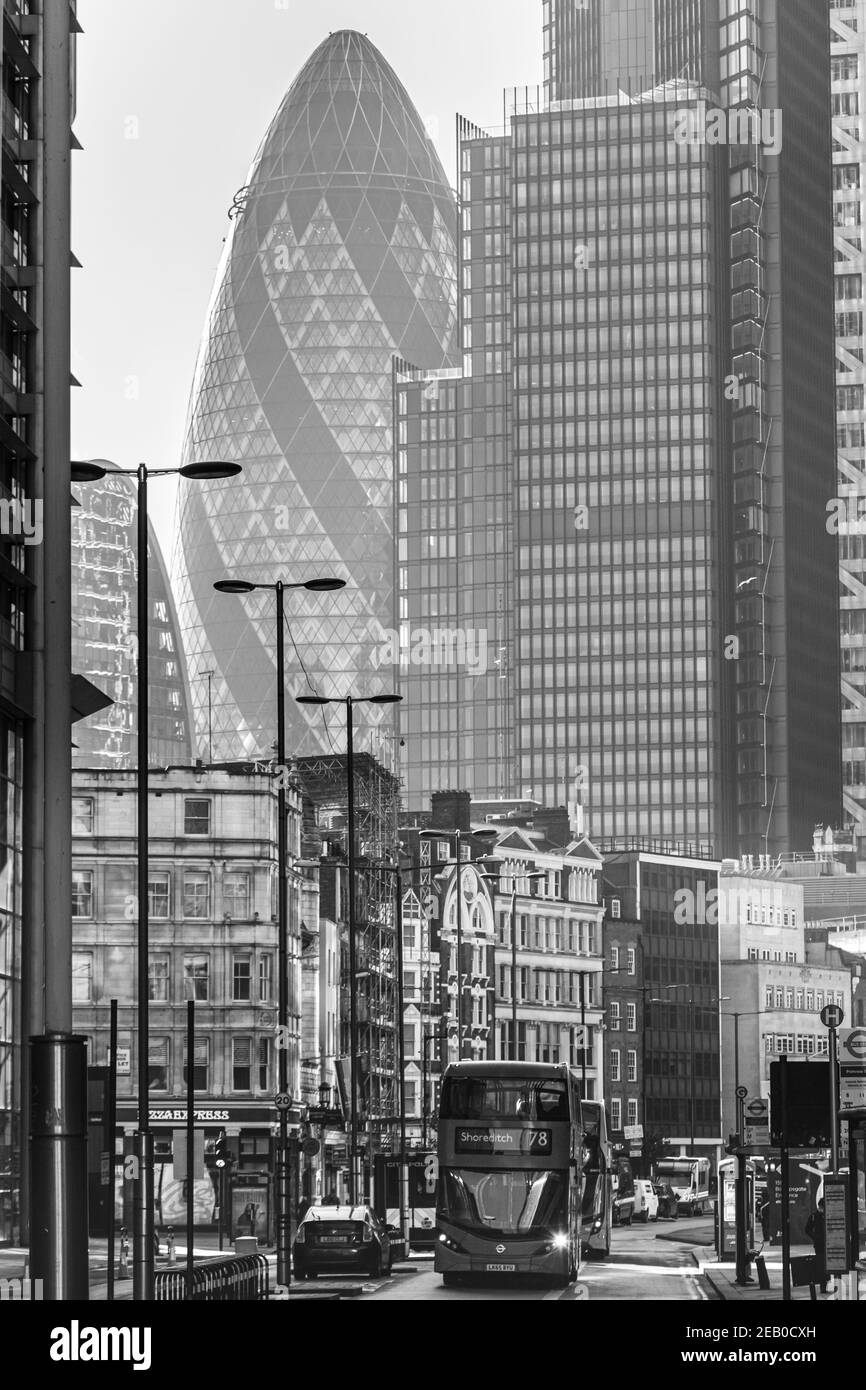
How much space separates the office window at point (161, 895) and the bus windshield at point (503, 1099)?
55181 millimetres

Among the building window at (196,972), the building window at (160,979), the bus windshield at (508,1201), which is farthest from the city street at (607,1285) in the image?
the building window at (196,972)

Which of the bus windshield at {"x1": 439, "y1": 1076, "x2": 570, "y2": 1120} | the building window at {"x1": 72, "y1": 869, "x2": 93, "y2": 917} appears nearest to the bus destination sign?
the bus windshield at {"x1": 439, "y1": 1076, "x2": 570, "y2": 1120}

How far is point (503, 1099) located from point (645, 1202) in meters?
75.1

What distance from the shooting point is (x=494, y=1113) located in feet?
155

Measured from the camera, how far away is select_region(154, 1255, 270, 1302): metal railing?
1267 inches

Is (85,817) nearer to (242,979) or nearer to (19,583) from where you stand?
(242,979)

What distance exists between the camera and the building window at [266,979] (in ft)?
332

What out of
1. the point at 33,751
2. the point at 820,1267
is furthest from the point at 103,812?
the point at 820,1267

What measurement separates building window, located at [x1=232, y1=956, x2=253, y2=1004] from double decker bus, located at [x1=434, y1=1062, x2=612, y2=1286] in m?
53.8

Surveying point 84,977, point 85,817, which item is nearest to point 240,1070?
point 84,977

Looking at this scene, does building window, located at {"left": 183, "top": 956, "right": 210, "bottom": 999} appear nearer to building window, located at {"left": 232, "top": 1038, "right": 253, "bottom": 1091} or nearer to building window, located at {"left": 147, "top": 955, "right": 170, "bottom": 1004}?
building window, located at {"left": 147, "top": 955, "right": 170, "bottom": 1004}

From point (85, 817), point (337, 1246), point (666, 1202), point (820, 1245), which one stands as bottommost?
point (666, 1202)

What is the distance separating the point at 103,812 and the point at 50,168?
82334 millimetres

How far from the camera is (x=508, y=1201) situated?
46562mm
